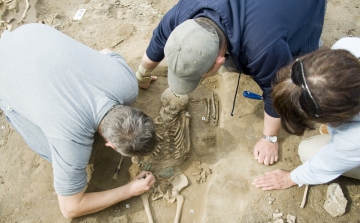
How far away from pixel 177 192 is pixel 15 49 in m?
2.41

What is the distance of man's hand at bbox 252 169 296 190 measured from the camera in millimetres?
2799

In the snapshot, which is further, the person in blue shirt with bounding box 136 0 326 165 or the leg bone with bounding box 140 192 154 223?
the leg bone with bounding box 140 192 154 223

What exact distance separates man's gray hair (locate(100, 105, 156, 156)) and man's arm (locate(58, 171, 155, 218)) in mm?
708

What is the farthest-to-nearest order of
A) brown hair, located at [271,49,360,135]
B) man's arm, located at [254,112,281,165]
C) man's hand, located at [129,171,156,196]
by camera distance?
1. man's arm, located at [254,112,281,165]
2. man's hand, located at [129,171,156,196]
3. brown hair, located at [271,49,360,135]

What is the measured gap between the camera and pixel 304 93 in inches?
60.1

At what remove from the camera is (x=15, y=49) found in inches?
87.0

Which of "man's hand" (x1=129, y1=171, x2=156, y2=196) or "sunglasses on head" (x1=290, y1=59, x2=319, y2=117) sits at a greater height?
"sunglasses on head" (x1=290, y1=59, x2=319, y2=117)

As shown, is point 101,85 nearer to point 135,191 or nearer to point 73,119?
point 73,119

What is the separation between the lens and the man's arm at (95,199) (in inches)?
92.9

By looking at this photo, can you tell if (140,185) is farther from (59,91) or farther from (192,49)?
(192,49)

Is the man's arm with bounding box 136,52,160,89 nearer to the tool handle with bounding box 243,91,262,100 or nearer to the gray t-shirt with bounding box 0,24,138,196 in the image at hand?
the gray t-shirt with bounding box 0,24,138,196

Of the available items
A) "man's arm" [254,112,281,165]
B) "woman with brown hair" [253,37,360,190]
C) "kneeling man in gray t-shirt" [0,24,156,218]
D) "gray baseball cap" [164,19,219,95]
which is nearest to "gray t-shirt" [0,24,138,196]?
"kneeling man in gray t-shirt" [0,24,156,218]

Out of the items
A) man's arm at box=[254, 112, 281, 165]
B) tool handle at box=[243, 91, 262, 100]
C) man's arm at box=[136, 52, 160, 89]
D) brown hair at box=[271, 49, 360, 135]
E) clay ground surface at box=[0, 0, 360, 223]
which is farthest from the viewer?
tool handle at box=[243, 91, 262, 100]

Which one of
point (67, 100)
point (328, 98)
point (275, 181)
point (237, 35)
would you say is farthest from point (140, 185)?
point (328, 98)
